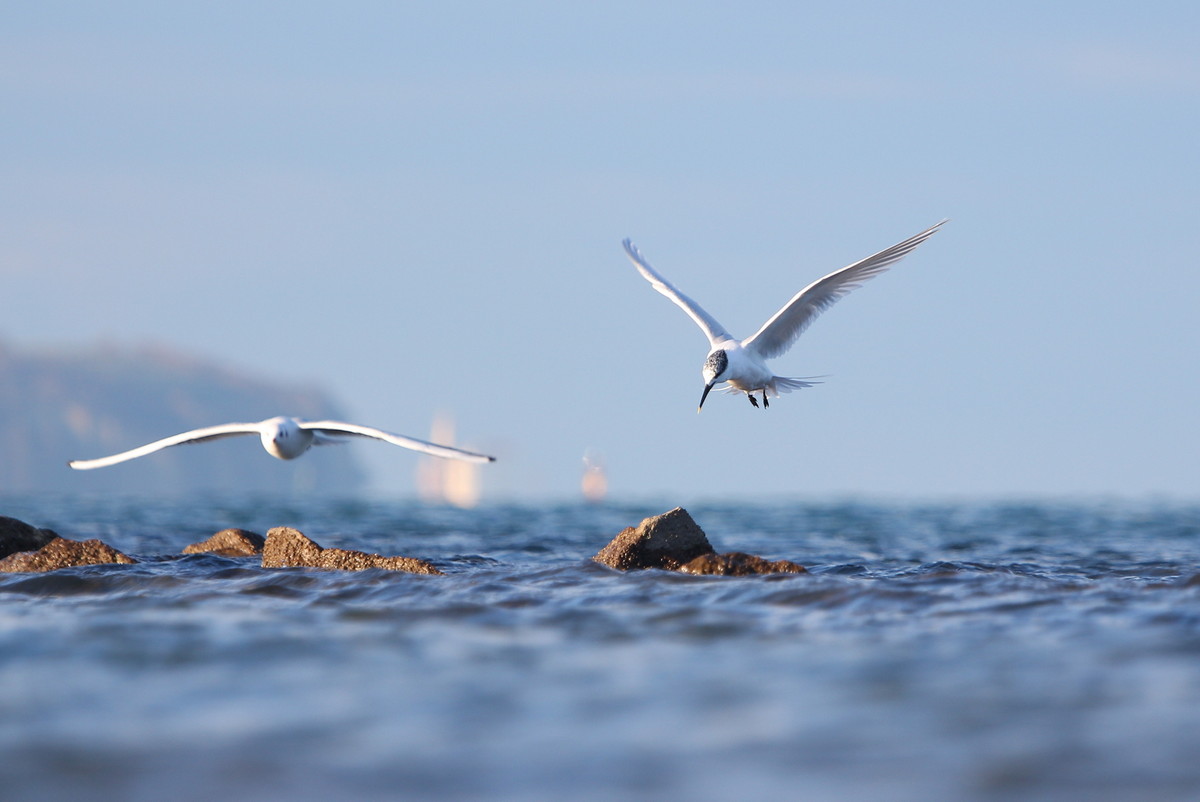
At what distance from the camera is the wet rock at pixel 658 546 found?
47.0 ft

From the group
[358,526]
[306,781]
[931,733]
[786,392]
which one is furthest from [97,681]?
[358,526]

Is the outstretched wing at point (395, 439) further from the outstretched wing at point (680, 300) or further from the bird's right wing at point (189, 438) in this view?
the outstretched wing at point (680, 300)

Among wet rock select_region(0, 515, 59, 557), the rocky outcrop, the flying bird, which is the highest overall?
the flying bird

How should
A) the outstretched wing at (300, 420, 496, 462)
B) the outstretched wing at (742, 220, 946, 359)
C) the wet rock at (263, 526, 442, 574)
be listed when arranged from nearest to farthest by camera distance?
the outstretched wing at (300, 420, 496, 462) → the wet rock at (263, 526, 442, 574) → the outstretched wing at (742, 220, 946, 359)

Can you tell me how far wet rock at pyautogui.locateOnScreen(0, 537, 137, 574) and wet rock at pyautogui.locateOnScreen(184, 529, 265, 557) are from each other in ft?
5.64

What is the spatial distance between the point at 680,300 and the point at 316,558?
7.08m

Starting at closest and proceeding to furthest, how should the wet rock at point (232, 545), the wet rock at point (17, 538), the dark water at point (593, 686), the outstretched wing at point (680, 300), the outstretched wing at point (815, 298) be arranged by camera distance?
the dark water at point (593, 686) < the outstretched wing at point (815, 298) < the wet rock at point (17, 538) < the wet rock at point (232, 545) < the outstretched wing at point (680, 300)

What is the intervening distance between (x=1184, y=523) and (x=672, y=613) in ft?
97.3

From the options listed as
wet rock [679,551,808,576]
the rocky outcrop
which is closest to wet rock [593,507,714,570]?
the rocky outcrop

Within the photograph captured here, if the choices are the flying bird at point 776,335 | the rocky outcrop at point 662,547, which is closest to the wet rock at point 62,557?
the rocky outcrop at point 662,547

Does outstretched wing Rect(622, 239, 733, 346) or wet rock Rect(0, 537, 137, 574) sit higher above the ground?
outstretched wing Rect(622, 239, 733, 346)

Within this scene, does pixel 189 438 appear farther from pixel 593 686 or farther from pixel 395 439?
pixel 593 686

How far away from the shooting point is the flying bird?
53.9 ft

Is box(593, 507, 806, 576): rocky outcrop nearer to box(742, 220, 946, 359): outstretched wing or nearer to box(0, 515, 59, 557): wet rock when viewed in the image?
box(742, 220, 946, 359): outstretched wing
